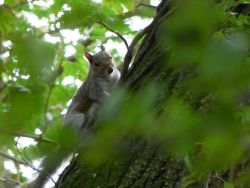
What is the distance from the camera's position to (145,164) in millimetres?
1969

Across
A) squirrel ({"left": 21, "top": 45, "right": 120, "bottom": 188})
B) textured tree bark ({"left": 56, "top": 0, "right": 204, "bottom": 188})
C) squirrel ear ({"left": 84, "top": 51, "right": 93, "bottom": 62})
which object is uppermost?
textured tree bark ({"left": 56, "top": 0, "right": 204, "bottom": 188})

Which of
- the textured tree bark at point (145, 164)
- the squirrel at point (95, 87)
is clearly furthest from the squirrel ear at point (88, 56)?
the textured tree bark at point (145, 164)

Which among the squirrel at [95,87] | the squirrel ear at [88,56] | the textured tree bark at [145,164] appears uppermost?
the textured tree bark at [145,164]

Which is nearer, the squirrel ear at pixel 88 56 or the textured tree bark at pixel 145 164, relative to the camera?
the textured tree bark at pixel 145 164

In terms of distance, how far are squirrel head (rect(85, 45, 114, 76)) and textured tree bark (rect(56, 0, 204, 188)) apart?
2.59 m

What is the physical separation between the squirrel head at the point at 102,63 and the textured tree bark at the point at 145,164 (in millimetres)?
2593

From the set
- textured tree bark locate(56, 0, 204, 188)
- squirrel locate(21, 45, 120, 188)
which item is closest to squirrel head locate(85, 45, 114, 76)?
squirrel locate(21, 45, 120, 188)

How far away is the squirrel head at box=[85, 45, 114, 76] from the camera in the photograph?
16.0 feet

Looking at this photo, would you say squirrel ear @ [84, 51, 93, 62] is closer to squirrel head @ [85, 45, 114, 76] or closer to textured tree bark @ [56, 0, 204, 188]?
squirrel head @ [85, 45, 114, 76]

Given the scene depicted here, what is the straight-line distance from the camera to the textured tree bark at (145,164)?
6.33 ft

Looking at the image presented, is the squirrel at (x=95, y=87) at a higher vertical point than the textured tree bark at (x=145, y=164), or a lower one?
lower

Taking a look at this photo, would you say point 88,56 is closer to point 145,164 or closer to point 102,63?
point 102,63

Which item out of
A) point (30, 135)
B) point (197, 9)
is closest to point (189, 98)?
point (30, 135)

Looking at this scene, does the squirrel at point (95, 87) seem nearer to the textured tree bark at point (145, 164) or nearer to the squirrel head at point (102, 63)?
the squirrel head at point (102, 63)
